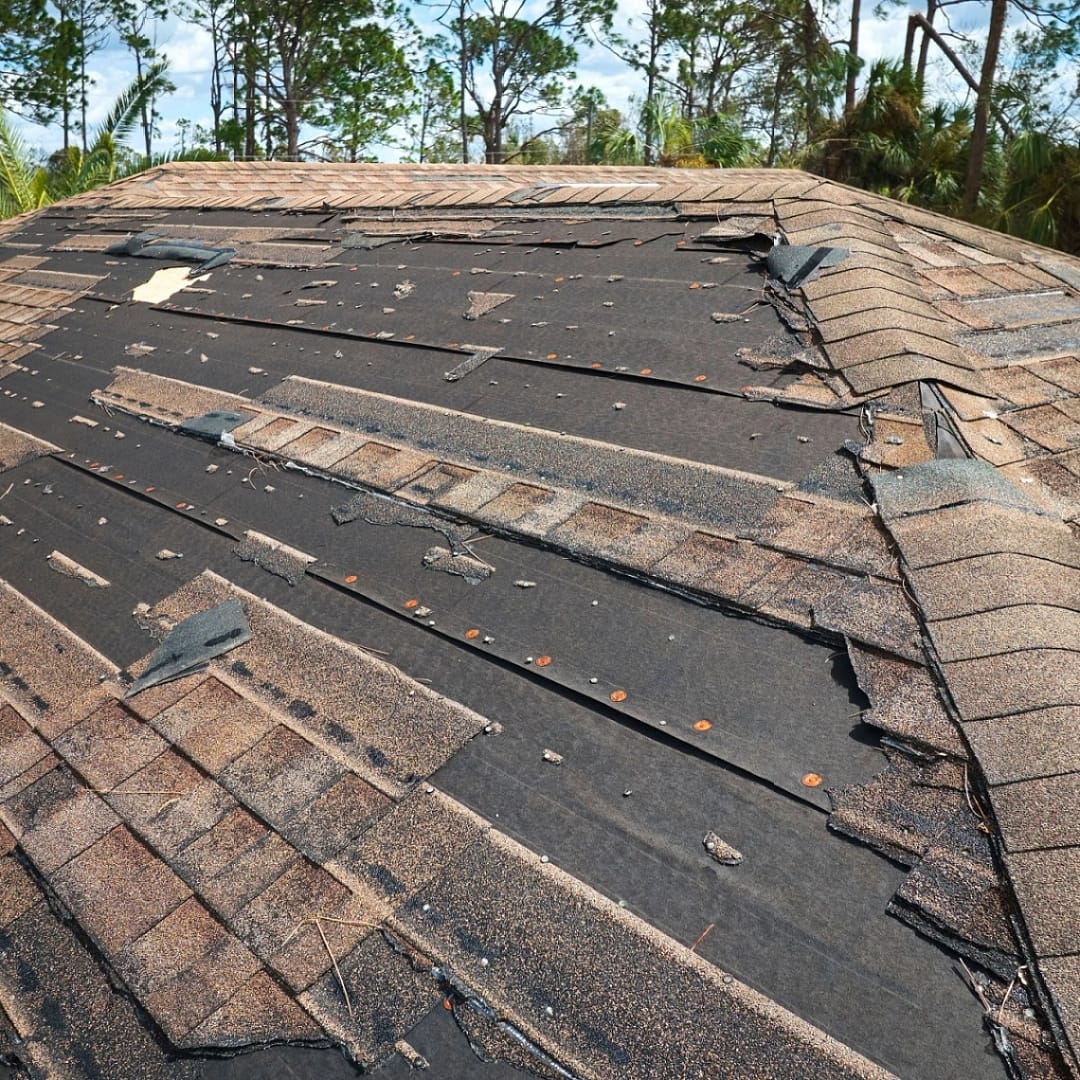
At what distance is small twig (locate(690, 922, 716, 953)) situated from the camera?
196cm

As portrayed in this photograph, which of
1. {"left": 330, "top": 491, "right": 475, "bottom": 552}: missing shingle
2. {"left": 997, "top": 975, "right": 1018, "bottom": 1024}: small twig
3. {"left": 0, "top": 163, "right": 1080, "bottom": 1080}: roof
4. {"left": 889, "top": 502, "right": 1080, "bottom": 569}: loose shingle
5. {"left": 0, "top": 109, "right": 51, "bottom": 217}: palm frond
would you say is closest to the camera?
{"left": 997, "top": 975, "right": 1018, "bottom": 1024}: small twig

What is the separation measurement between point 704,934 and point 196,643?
2.11m

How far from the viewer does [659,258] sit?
5672mm

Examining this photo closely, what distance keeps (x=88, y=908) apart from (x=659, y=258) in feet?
15.3

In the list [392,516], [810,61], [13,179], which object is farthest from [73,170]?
[810,61]

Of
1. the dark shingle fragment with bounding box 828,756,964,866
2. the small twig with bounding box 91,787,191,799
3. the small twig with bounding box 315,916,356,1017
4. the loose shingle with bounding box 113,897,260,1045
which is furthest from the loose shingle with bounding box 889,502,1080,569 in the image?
the small twig with bounding box 91,787,191,799

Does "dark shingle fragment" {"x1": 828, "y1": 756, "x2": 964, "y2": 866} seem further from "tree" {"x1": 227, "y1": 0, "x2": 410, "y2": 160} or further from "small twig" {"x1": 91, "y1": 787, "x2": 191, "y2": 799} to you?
"tree" {"x1": 227, "y1": 0, "x2": 410, "y2": 160}

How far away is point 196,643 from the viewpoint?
3281 millimetres

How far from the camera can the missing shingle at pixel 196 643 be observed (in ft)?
10.4

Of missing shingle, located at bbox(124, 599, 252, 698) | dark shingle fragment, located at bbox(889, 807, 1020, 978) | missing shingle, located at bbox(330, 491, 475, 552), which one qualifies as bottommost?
missing shingle, located at bbox(124, 599, 252, 698)

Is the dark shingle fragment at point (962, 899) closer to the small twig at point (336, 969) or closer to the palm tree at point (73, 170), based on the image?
the small twig at point (336, 969)

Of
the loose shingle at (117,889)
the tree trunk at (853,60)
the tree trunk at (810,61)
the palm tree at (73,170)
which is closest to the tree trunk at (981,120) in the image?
the tree trunk at (853,60)

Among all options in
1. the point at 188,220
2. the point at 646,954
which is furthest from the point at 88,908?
the point at 188,220

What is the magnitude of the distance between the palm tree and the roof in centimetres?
1268
